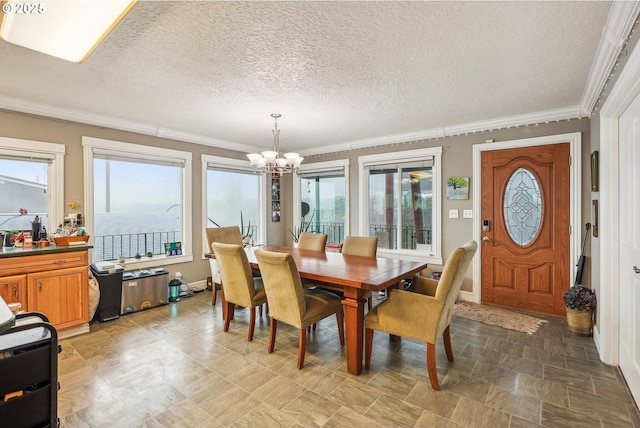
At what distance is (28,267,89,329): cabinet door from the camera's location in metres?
2.90

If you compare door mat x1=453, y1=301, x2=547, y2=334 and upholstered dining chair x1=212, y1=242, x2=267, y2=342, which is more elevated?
upholstered dining chair x1=212, y1=242, x2=267, y2=342

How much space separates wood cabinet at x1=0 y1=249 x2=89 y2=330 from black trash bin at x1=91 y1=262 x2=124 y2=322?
0.85ft

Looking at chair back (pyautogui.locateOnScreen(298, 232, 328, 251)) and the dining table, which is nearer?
the dining table

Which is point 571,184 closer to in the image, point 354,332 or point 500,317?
point 500,317

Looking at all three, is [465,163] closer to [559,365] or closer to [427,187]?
[427,187]

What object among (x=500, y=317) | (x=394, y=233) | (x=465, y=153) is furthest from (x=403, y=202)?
(x=500, y=317)

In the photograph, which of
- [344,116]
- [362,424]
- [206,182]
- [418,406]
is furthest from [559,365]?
[206,182]

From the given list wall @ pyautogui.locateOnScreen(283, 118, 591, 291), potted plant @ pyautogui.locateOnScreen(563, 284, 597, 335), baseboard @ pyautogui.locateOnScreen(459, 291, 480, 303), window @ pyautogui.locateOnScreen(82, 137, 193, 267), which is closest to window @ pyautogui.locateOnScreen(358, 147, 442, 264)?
wall @ pyautogui.locateOnScreen(283, 118, 591, 291)

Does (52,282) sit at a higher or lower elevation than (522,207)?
lower

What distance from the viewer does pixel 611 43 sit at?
1935 mm

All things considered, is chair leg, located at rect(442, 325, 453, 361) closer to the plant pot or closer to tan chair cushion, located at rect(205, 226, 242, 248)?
the plant pot

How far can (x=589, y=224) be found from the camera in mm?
3232

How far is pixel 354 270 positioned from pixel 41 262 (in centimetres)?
301

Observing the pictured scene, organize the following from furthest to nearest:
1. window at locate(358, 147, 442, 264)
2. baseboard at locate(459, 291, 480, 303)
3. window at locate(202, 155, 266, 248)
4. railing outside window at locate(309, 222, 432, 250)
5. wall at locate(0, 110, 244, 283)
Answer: window at locate(202, 155, 266, 248) < railing outside window at locate(309, 222, 432, 250) < window at locate(358, 147, 442, 264) < baseboard at locate(459, 291, 480, 303) < wall at locate(0, 110, 244, 283)
